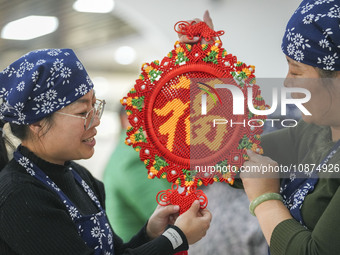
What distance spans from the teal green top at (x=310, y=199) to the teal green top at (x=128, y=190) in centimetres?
83

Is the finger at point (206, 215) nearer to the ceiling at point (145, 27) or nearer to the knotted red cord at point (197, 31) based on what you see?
the knotted red cord at point (197, 31)

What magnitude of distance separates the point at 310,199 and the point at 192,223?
1.08 ft

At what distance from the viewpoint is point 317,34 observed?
1.17 m

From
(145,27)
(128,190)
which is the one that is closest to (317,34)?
(128,190)

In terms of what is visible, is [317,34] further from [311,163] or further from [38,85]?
[38,85]

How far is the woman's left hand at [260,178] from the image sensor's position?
4.22 feet

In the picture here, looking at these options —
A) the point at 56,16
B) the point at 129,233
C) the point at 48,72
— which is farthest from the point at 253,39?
the point at 48,72

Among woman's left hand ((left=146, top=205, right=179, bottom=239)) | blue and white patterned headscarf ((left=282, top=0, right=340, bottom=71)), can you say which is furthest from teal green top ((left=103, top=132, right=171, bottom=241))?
blue and white patterned headscarf ((left=282, top=0, right=340, bottom=71))

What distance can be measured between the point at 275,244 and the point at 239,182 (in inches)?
11.7

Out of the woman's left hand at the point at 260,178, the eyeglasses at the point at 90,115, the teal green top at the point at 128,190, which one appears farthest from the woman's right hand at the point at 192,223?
→ the teal green top at the point at 128,190

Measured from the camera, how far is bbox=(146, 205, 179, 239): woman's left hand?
1438mm

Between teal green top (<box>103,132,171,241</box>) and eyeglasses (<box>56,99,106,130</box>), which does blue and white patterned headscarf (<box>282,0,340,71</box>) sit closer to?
eyeglasses (<box>56,99,106,130</box>)

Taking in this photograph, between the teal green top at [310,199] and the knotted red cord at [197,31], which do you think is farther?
the knotted red cord at [197,31]

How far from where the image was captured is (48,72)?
1.29 metres
